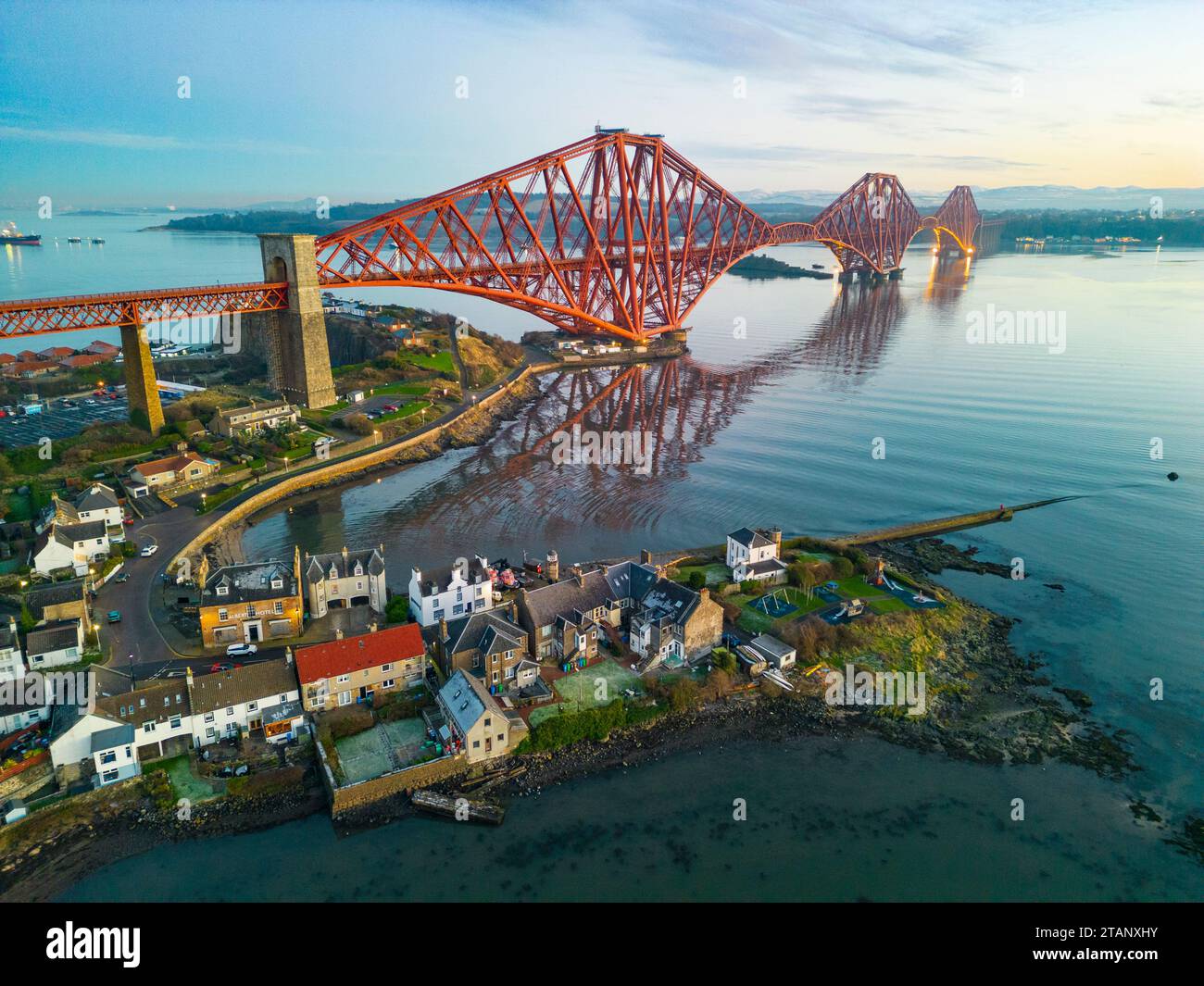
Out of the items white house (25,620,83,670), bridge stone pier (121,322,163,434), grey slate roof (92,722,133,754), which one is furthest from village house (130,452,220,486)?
grey slate roof (92,722,133,754)

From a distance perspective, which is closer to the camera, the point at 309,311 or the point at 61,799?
the point at 61,799

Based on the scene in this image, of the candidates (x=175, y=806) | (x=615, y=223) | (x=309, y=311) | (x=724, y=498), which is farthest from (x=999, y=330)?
(x=175, y=806)

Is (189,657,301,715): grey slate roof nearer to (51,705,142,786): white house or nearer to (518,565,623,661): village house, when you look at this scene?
(51,705,142,786): white house

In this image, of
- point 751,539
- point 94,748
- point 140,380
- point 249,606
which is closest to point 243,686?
point 94,748

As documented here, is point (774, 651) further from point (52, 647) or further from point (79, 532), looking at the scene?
point (79, 532)

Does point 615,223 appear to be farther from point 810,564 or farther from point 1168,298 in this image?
point 1168,298

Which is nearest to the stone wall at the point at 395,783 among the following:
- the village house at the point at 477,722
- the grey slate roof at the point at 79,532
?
the village house at the point at 477,722
